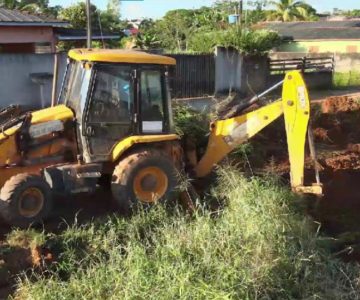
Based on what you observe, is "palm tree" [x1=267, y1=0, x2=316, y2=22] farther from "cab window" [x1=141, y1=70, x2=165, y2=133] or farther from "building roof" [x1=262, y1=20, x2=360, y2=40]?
"cab window" [x1=141, y1=70, x2=165, y2=133]

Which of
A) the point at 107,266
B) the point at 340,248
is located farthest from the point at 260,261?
the point at 340,248

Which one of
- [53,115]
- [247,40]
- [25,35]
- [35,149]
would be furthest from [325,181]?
[25,35]

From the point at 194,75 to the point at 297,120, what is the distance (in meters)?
11.8

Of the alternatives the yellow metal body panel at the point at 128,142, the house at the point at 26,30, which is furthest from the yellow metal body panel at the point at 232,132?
the house at the point at 26,30

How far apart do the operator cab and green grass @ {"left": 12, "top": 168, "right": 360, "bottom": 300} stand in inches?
46.5

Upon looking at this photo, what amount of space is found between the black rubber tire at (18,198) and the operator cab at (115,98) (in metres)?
0.75

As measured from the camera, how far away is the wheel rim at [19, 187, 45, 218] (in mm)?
7212

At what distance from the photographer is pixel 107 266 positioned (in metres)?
5.63

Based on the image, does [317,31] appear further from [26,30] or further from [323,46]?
Answer: [26,30]

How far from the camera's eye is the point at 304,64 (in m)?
23.5

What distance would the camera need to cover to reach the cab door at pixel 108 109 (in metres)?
7.60

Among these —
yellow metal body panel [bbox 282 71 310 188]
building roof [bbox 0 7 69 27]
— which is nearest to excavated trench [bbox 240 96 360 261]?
yellow metal body panel [bbox 282 71 310 188]

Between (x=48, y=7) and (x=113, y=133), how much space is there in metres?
40.9

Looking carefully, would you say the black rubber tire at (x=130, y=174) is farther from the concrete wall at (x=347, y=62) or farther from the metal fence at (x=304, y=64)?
the concrete wall at (x=347, y=62)
